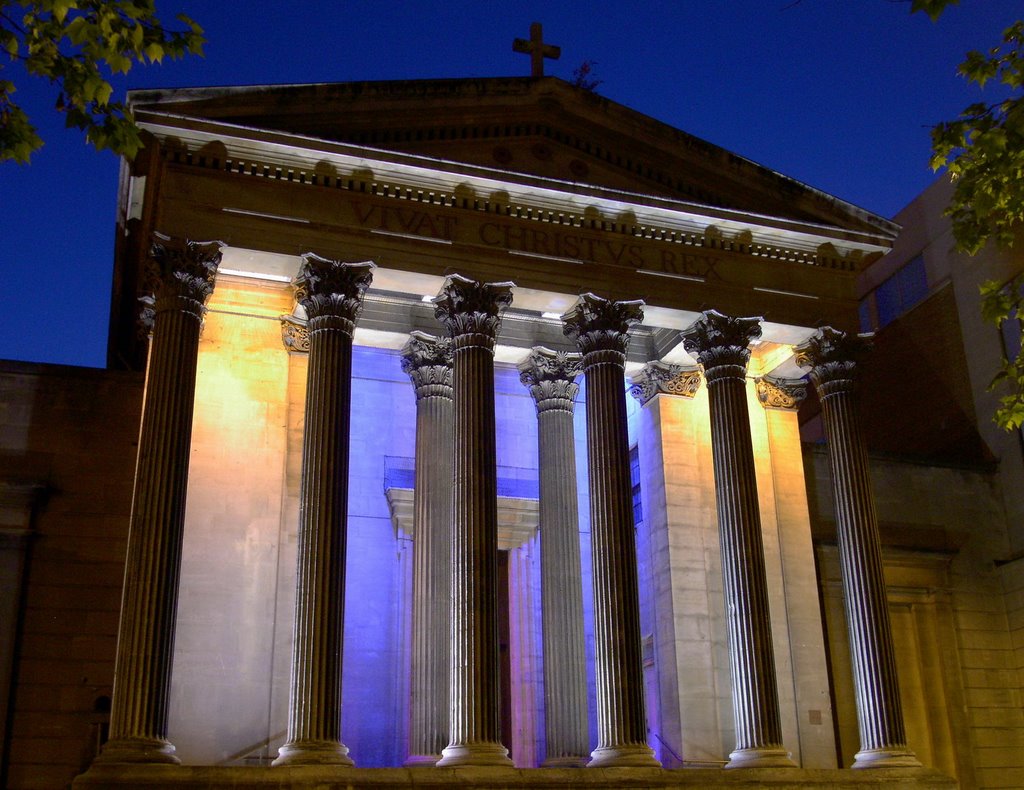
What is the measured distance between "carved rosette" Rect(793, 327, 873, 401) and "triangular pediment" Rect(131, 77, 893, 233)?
2.33 m

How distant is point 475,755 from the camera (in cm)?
1823

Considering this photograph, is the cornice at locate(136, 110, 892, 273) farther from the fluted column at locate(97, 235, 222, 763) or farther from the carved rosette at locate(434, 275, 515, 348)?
the fluted column at locate(97, 235, 222, 763)

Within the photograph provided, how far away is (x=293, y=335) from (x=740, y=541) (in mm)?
8971

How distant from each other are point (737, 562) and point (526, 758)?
5876mm

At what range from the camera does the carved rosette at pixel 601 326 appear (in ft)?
71.4

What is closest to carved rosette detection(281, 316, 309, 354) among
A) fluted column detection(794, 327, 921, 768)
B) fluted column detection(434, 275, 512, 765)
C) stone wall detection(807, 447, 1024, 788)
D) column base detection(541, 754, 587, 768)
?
fluted column detection(434, 275, 512, 765)

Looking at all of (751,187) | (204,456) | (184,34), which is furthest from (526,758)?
(184,34)

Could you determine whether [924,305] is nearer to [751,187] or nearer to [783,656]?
[751,187]

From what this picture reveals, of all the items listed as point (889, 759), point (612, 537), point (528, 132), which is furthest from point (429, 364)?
point (889, 759)

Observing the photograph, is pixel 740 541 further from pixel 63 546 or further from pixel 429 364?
pixel 63 546

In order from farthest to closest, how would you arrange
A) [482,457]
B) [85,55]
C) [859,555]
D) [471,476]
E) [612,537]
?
[859,555]
[612,537]
[482,457]
[471,476]
[85,55]

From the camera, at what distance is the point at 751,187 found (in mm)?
23562

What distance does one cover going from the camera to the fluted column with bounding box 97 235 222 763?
17.0 metres

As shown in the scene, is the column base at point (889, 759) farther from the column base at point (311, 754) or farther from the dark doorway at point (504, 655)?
the column base at point (311, 754)
